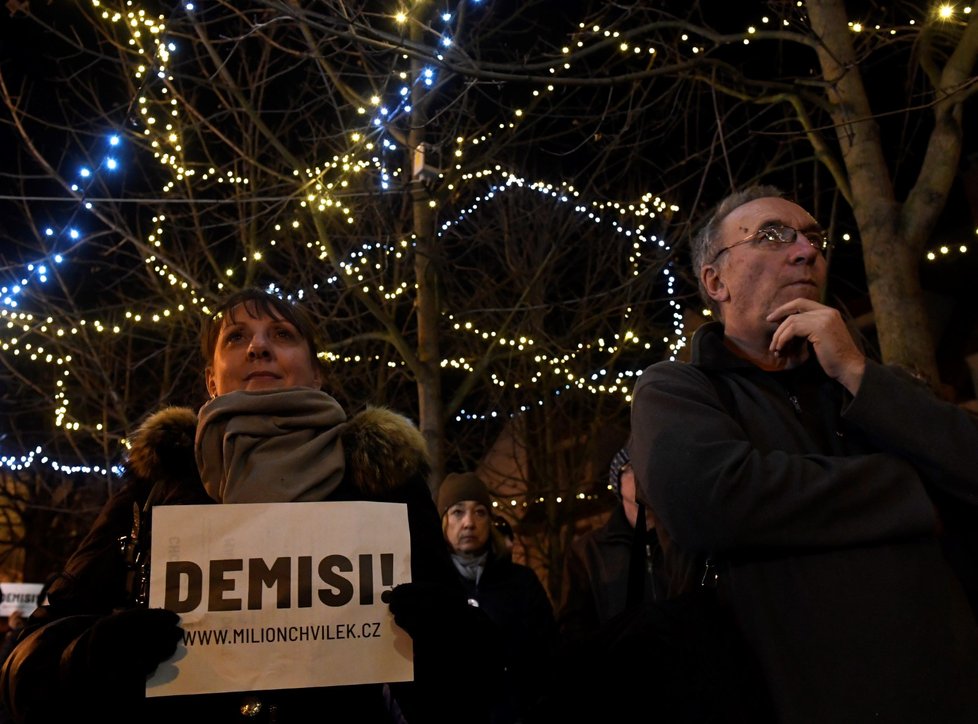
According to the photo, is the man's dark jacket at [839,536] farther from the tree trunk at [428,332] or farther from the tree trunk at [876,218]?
the tree trunk at [428,332]

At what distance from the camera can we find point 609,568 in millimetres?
4457

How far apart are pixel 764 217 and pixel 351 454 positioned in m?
1.39

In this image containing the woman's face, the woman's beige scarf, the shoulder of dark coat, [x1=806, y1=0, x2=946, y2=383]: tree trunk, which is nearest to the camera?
the woman's beige scarf

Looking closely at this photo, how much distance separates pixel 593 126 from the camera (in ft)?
33.5

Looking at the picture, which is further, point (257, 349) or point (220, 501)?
point (257, 349)

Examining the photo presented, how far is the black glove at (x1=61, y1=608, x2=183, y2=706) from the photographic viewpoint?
1979mm

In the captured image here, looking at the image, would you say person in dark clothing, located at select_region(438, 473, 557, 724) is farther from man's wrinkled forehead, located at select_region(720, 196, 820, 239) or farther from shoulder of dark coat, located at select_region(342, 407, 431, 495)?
man's wrinkled forehead, located at select_region(720, 196, 820, 239)

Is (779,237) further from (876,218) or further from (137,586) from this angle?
(876,218)

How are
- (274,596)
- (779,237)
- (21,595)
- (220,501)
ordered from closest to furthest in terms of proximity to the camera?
1. (274,596)
2. (220,501)
3. (779,237)
4. (21,595)

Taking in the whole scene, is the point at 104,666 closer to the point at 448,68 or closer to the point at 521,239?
the point at 448,68

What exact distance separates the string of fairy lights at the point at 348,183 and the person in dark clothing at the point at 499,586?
8.79ft

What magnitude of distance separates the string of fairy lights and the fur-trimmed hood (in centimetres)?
320

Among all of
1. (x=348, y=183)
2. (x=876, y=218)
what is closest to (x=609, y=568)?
(x=876, y=218)

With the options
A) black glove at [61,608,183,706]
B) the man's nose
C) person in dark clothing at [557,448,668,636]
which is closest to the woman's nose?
black glove at [61,608,183,706]
